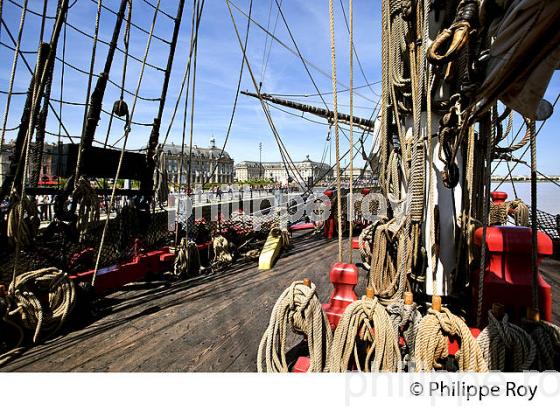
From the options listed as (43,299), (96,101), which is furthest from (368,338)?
(96,101)

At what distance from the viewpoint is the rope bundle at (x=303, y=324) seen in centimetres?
185

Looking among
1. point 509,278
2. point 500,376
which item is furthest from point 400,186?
point 500,376

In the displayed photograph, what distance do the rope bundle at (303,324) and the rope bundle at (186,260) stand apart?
9.93 ft

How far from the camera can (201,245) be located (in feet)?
18.1

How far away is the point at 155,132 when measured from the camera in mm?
5344

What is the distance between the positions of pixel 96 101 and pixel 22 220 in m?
1.88

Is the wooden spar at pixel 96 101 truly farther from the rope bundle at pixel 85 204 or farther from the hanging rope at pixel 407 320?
the hanging rope at pixel 407 320

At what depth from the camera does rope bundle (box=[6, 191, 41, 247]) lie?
295cm

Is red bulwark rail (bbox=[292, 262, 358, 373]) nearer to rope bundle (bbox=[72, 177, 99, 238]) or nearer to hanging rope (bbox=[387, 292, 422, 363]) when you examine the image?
hanging rope (bbox=[387, 292, 422, 363])

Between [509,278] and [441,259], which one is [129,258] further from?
[509,278]

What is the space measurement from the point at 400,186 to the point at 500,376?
2017 millimetres

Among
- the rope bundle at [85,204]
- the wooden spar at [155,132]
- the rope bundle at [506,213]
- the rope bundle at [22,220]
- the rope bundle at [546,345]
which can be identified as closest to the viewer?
the rope bundle at [546,345]

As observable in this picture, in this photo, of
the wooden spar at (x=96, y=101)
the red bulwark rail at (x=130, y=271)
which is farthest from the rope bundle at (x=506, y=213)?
the wooden spar at (x=96, y=101)

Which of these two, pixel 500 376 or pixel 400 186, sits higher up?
pixel 400 186
